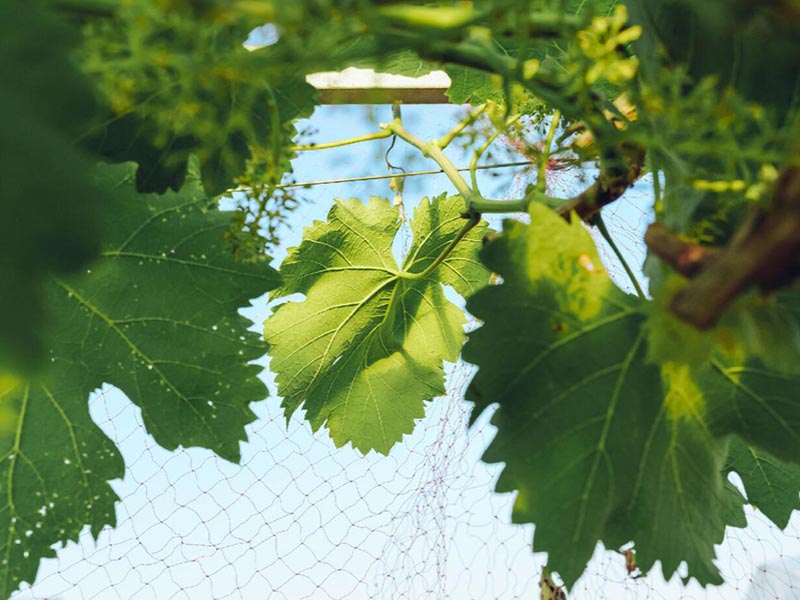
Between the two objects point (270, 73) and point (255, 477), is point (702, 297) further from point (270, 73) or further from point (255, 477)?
point (255, 477)

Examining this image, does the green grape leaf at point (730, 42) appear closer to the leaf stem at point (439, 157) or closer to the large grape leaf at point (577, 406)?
the large grape leaf at point (577, 406)

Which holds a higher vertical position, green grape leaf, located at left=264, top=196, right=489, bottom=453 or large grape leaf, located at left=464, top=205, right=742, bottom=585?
green grape leaf, located at left=264, top=196, right=489, bottom=453

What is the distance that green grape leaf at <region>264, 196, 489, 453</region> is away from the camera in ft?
3.57

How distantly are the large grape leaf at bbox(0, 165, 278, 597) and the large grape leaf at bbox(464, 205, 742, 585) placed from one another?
8.3 inches

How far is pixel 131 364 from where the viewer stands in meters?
0.72

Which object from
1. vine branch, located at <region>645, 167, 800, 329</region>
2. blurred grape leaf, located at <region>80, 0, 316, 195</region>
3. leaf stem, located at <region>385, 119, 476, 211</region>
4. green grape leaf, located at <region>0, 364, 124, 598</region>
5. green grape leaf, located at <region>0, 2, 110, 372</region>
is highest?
leaf stem, located at <region>385, 119, 476, 211</region>

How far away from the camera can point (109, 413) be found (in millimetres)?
1882

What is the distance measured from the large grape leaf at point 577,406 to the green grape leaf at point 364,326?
1.68 ft

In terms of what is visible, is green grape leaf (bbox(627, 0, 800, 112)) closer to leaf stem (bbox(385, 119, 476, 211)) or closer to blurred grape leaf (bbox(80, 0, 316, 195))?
blurred grape leaf (bbox(80, 0, 316, 195))

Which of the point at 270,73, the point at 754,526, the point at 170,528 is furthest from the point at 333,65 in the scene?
the point at 170,528

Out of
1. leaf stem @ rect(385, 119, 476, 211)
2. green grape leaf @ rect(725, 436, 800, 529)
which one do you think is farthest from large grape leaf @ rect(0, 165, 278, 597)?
green grape leaf @ rect(725, 436, 800, 529)

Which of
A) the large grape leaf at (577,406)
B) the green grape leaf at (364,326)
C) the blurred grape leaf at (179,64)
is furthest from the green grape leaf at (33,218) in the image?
the green grape leaf at (364,326)

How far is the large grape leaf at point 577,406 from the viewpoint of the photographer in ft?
1.84

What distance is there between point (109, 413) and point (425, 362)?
99cm
